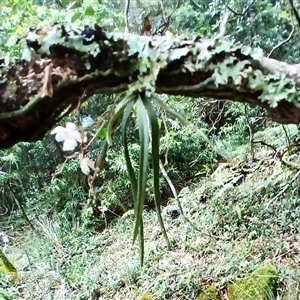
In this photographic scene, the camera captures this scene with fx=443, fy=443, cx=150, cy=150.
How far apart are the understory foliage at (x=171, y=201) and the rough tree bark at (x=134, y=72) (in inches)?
33.7

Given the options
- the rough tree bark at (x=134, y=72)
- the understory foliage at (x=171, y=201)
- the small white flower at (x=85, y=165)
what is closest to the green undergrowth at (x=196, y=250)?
the understory foliage at (x=171, y=201)

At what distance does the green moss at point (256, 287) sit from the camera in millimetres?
2192

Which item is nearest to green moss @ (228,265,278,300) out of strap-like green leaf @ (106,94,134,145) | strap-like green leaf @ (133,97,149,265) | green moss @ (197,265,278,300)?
green moss @ (197,265,278,300)

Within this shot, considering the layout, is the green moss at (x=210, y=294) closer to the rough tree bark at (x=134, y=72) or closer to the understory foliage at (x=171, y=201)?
the understory foliage at (x=171, y=201)

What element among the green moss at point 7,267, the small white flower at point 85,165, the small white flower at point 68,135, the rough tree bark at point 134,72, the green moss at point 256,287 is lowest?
the green moss at point 7,267

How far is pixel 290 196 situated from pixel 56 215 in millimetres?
2396

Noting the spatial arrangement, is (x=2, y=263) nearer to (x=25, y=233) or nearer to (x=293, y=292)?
(x=25, y=233)

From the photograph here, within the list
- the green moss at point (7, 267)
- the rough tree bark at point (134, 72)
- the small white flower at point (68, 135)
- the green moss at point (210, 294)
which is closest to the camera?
the rough tree bark at point (134, 72)

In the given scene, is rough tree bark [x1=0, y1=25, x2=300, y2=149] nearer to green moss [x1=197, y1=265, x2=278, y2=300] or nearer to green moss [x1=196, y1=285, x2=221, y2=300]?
green moss [x1=197, y1=265, x2=278, y2=300]

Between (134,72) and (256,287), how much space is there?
1.74 metres

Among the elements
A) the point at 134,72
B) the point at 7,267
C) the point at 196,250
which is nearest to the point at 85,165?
the point at 134,72

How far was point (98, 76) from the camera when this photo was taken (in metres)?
0.78

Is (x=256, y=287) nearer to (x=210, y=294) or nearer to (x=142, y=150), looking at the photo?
(x=210, y=294)

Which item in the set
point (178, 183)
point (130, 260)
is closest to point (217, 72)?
point (130, 260)
